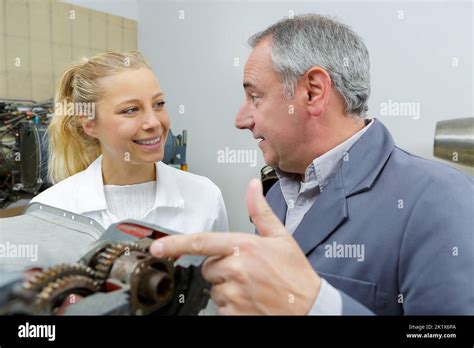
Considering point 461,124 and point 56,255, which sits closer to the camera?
point 56,255

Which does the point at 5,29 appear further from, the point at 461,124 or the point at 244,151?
the point at 461,124

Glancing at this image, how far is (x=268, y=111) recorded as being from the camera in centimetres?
71

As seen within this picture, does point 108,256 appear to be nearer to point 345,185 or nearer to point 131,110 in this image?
point 131,110

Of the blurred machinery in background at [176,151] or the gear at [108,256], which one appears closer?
the gear at [108,256]

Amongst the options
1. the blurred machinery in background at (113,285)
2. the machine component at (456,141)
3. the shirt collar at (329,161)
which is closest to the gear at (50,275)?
the blurred machinery in background at (113,285)

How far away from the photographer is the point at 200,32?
781 millimetres

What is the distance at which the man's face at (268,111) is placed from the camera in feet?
2.30

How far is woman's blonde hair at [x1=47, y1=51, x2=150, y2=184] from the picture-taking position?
2.27 feet

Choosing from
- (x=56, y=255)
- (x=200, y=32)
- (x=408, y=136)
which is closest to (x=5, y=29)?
(x=200, y=32)

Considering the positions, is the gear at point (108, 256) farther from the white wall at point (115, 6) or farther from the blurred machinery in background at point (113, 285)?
the white wall at point (115, 6)

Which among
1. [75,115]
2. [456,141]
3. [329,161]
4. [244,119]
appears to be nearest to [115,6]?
[75,115]

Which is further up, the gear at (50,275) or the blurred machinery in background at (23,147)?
the blurred machinery in background at (23,147)

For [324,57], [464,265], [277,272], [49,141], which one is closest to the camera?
[277,272]

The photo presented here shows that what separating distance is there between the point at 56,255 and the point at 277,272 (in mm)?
307
